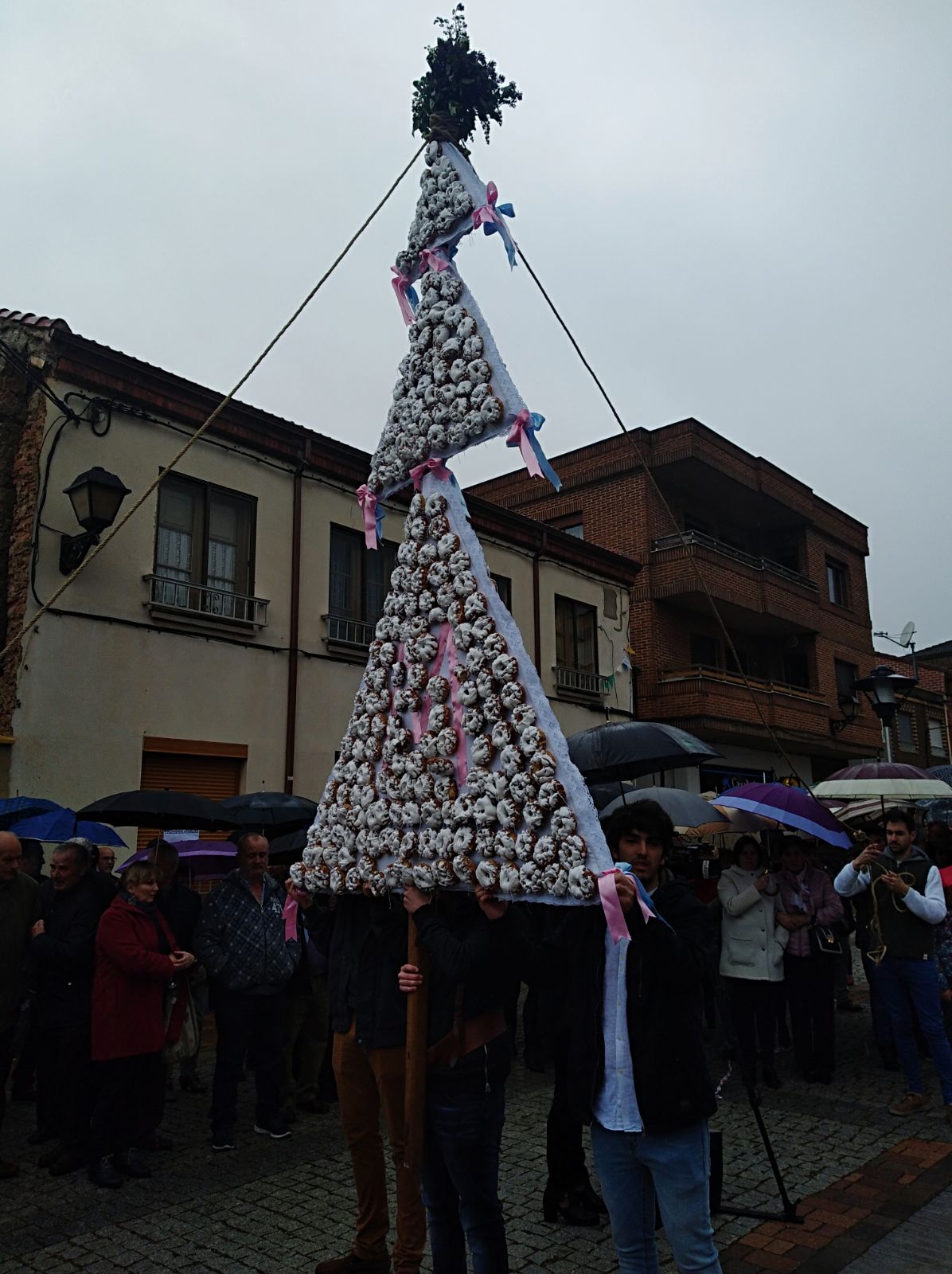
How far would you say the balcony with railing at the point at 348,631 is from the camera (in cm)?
1444

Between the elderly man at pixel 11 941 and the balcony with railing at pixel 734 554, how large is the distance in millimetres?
16327

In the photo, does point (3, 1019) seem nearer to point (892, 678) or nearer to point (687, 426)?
point (892, 678)

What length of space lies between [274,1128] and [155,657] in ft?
23.7

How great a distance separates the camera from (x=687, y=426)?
886 inches

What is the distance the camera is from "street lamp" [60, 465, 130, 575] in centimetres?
1059

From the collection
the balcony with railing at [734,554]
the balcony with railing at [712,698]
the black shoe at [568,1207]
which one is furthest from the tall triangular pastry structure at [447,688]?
the balcony with railing at [712,698]

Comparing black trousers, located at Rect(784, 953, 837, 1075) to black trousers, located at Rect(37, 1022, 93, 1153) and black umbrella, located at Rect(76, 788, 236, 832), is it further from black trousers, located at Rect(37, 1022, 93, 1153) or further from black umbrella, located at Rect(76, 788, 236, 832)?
black trousers, located at Rect(37, 1022, 93, 1153)

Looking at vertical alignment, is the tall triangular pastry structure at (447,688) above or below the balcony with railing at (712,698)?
below

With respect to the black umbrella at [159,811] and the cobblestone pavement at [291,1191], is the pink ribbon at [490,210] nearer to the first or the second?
the cobblestone pavement at [291,1191]

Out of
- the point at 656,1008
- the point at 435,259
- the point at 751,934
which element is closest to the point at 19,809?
the point at 751,934

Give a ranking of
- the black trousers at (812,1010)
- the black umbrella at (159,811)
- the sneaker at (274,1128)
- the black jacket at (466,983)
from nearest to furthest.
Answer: the black jacket at (466,983), the sneaker at (274,1128), the black trousers at (812,1010), the black umbrella at (159,811)

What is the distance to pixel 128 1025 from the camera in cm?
542

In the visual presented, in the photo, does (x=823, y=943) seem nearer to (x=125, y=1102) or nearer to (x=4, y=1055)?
(x=125, y=1102)

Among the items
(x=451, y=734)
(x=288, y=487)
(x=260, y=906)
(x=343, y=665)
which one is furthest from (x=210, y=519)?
(x=451, y=734)
